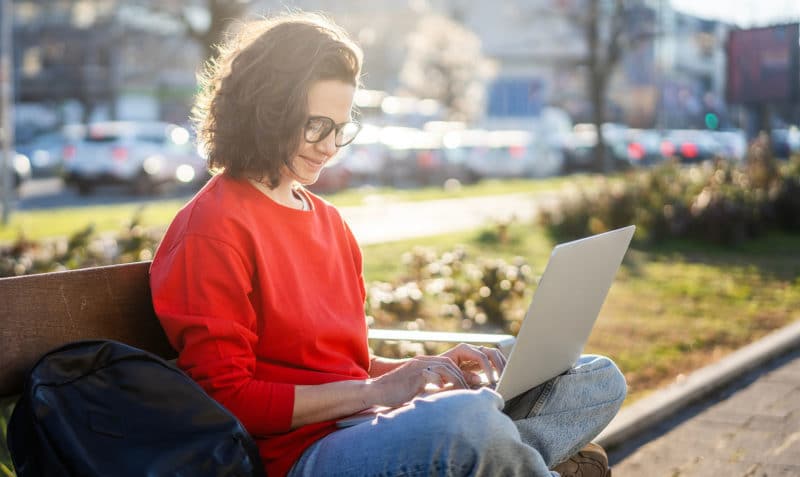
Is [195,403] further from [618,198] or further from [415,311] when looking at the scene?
[618,198]

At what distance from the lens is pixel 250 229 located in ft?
8.08

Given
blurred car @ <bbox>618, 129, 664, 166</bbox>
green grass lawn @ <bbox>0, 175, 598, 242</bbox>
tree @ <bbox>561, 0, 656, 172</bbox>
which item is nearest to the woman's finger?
green grass lawn @ <bbox>0, 175, 598, 242</bbox>

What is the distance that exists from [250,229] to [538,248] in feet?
33.7

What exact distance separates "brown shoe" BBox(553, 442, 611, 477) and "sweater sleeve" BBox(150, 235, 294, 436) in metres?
0.87

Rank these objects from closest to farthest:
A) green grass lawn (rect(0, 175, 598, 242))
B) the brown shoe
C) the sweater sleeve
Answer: the sweater sleeve < the brown shoe < green grass lawn (rect(0, 175, 598, 242))

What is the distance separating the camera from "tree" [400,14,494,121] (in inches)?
2025

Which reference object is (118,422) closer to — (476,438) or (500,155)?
(476,438)

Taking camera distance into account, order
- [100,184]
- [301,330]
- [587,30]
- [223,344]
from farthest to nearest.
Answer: [587,30], [100,184], [301,330], [223,344]

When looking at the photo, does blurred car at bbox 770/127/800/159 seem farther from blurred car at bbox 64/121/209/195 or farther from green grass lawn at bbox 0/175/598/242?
blurred car at bbox 64/121/209/195

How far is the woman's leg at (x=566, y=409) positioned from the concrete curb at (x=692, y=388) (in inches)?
64.5

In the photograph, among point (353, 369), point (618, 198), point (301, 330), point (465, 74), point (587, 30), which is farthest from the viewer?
point (465, 74)

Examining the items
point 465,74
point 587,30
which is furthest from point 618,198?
point 465,74

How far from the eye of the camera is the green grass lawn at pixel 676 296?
6527 mm

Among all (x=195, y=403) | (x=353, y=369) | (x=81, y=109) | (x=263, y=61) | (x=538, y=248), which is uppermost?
(x=263, y=61)
